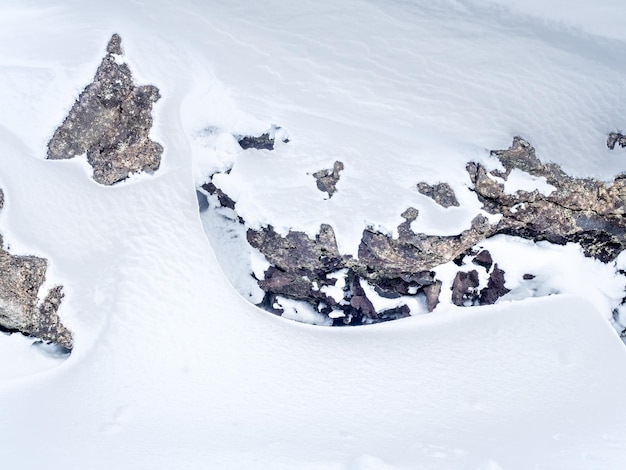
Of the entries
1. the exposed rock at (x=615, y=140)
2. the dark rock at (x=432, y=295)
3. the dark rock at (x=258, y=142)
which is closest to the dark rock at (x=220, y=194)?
the dark rock at (x=258, y=142)

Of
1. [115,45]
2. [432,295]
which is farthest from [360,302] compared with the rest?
[115,45]

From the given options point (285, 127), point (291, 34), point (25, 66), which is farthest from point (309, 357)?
point (25, 66)

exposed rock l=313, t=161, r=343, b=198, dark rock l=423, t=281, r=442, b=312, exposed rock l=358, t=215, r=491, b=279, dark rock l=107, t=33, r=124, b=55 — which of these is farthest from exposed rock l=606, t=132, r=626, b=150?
dark rock l=107, t=33, r=124, b=55

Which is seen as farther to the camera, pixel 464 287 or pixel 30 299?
pixel 464 287

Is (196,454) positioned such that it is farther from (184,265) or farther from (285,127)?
(285,127)

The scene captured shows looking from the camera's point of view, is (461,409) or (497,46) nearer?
(461,409)

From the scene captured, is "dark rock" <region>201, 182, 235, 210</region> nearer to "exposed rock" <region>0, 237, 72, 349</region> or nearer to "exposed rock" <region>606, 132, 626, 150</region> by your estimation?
"exposed rock" <region>0, 237, 72, 349</region>

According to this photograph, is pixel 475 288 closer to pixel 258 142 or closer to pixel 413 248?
pixel 413 248

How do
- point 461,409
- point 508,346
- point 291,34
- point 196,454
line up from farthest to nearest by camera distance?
point 291,34, point 508,346, point 461,409, point 196,454
